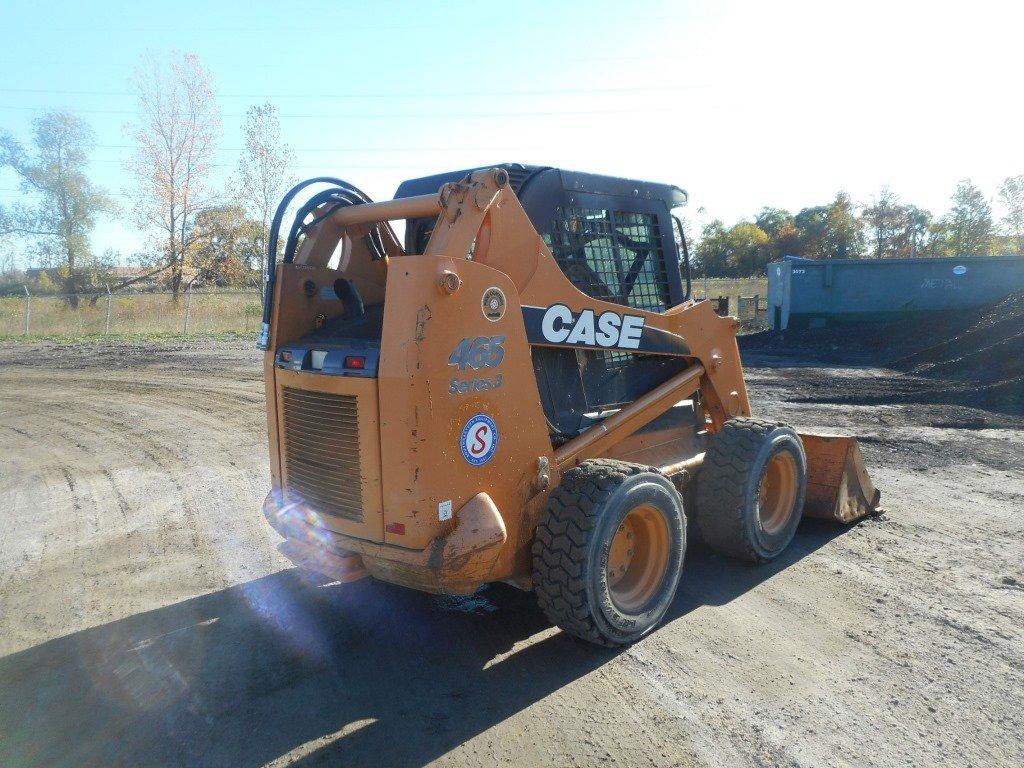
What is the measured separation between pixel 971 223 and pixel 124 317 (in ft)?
132

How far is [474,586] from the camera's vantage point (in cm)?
363

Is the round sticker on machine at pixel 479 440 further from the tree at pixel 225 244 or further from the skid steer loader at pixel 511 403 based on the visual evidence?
the tree at pixel 225 244

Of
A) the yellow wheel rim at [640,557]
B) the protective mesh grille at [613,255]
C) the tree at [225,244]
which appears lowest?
the yellow wheel rim at [640,557]

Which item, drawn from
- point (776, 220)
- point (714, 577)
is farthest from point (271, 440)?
point (776, 220)

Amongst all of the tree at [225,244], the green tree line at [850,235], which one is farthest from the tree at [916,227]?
the tree at [225,244]

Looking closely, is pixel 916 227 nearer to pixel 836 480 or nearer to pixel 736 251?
pixel 736 251

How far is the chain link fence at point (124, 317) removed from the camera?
22.7m

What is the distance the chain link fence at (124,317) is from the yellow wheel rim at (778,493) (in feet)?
73.3

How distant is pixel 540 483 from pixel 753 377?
1219 cm

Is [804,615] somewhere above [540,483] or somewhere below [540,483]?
below

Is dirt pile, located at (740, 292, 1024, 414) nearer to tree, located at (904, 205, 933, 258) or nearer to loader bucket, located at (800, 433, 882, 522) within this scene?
loader bucket, located at (800, 433, 882, 522)

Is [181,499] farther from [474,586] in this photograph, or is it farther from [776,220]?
[776,220]

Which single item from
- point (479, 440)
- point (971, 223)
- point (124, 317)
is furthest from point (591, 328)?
point (971, 223)

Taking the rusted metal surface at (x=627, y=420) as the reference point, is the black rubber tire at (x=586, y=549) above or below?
below
